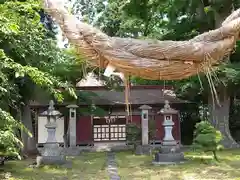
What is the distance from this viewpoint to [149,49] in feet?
3.33

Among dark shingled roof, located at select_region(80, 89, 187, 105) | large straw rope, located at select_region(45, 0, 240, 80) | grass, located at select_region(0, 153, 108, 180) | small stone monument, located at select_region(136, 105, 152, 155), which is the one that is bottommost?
grass, located at select_region(0, 153, 108, 180)

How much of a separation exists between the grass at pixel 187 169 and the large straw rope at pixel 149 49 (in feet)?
23.7

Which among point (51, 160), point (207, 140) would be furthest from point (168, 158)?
point (51, 160)

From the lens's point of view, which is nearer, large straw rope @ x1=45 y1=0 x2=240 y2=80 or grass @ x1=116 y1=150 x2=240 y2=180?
large straw rope @ x1=45 y1=0 x2=240 y2=80

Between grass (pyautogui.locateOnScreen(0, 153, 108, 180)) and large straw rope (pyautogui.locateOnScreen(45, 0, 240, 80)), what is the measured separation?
769 cm

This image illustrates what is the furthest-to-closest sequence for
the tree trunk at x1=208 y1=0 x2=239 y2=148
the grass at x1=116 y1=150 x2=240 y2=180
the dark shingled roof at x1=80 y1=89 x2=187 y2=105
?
the dark shingled roof at x1=80 y1=89 x2=187 y2=105 → the tree trunk at x1=208 y1=0 x2=239 y2=148 → the grass at x1=116 y1=150 x2=240 y2=180

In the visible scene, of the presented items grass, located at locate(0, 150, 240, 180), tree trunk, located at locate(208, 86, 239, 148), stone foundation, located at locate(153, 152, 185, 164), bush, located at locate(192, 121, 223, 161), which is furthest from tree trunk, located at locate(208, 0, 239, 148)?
stone foundation, located at locate(153, 152, 185, 164)

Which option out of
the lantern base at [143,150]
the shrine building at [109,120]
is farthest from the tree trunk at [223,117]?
the lantern base at [143,150]

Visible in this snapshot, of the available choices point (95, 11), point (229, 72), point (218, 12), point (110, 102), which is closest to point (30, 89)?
point (110, 102)

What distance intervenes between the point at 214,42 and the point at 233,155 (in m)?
11.7

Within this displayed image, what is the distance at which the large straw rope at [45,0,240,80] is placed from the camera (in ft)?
3.34

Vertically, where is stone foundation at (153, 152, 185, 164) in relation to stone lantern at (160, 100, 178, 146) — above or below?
below

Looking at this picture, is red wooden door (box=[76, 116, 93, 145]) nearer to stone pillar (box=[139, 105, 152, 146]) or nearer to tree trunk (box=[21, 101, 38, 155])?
stone pillar (box=[139, 105, 152, 146])

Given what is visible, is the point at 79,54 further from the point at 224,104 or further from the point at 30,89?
the point at 224,104
